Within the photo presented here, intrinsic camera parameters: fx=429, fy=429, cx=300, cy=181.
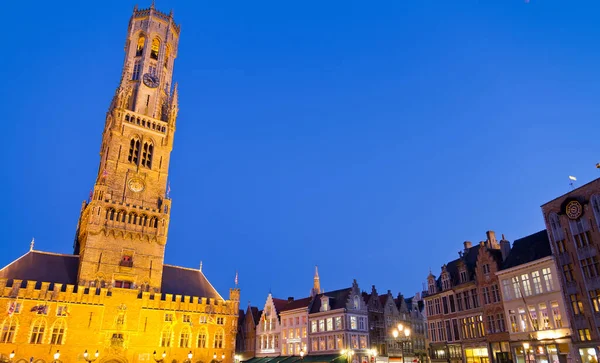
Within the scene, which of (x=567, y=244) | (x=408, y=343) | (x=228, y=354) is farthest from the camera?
(x=408, y=343)

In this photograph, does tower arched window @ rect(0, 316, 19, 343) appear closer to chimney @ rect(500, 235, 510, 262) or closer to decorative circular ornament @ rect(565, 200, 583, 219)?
chimney @ rect(500, 235, 510, 262)

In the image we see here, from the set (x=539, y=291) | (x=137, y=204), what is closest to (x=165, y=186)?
(x=137, y=204)

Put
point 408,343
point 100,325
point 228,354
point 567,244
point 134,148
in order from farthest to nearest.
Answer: point 408,343 → point 134,148 → point 228,354 → point 100,325 → point 567,244

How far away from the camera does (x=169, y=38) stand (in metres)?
71.1

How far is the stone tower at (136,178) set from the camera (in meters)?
52.5

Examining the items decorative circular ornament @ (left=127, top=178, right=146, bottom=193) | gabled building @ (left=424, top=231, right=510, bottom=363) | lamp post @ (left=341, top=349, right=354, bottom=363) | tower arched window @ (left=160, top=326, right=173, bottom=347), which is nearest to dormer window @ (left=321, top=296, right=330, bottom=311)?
lamp post @ (left=341, top=349, right=354, bottom=363)

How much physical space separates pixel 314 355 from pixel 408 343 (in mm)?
15423

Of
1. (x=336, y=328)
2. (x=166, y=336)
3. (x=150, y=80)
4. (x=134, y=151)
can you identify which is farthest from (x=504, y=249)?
(x=150, y=80)

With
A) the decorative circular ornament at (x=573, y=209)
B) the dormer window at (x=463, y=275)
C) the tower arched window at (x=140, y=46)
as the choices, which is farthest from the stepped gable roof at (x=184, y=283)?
the decorative circular ornament at (x=573, y=209)

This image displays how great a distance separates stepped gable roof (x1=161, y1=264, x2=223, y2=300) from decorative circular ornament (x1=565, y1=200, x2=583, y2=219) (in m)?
44.1

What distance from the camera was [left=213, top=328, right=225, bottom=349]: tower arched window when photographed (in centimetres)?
5559

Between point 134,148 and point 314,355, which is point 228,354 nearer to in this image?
point 314,355

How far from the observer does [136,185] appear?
190 ft

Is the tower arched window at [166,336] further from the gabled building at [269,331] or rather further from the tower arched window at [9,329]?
the gabled building at [269,331]
